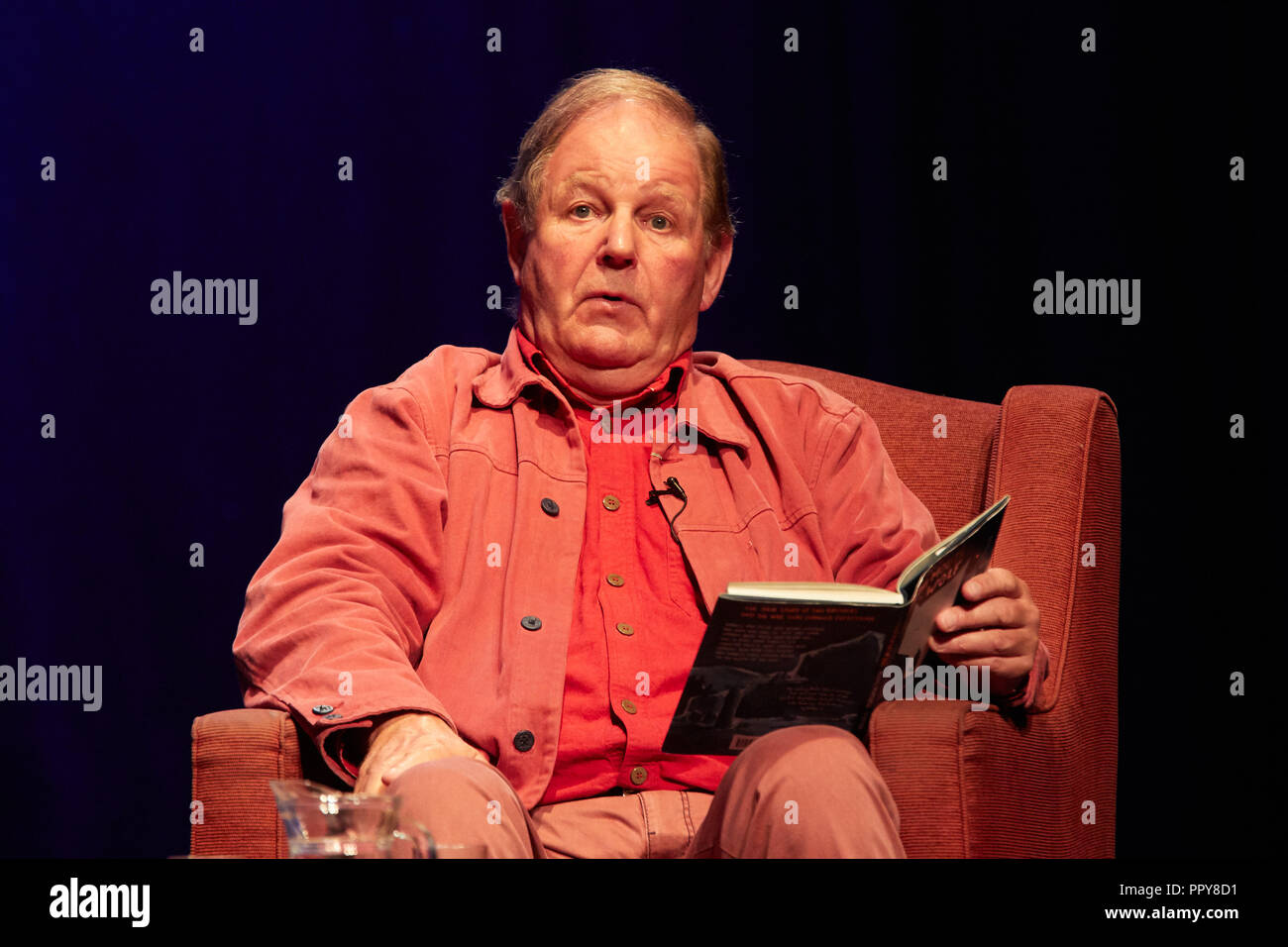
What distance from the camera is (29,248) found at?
9.00ft

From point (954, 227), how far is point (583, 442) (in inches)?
43.7

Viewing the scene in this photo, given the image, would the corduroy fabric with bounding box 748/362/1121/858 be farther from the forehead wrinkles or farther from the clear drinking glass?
the clear drinking glass

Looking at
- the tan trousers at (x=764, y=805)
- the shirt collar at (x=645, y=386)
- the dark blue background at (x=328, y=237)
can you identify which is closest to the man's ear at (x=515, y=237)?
the shirt collar at (x=645, y=386)

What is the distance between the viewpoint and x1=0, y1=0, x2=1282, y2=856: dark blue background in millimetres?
2717

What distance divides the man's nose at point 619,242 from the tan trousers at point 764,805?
77cm

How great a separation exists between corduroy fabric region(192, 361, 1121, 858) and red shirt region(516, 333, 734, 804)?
0.27 metres

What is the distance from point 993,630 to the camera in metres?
1.71

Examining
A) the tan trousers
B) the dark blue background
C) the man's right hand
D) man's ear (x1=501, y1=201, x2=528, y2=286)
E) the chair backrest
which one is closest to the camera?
the tan trousers

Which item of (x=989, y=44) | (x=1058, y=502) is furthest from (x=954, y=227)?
(x=1058, y=502)

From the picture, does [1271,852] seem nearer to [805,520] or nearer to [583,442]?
[805,520]

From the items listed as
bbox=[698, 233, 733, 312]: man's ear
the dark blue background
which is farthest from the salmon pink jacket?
the dark blue background

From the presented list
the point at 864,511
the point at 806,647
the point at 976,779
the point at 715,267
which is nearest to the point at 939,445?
the point at 864,511

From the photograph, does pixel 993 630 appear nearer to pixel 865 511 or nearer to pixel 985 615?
pixel 985 615

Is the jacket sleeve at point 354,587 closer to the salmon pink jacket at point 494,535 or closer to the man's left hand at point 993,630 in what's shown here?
the salmon pink jacket at point 494,535
